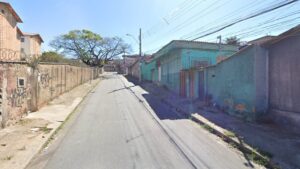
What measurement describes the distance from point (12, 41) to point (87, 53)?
33.6 metres

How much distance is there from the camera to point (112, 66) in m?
110

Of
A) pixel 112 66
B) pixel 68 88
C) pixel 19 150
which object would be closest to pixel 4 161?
pixel 19 150

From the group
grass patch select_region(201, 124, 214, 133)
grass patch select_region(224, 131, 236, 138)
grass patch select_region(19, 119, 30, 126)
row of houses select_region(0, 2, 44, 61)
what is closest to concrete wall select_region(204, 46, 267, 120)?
grass patch select_region(201, 124, 214, 133)

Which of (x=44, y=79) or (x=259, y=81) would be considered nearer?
(x=259, y=81)

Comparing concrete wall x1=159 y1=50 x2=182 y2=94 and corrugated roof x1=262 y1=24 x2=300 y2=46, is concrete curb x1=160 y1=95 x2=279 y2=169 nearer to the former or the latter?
corrugated roof x1=262 y1=24 x2=300 y2=46

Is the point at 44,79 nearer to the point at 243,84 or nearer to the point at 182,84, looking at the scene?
the point at 182,84

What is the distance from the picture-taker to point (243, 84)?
11336 millimetres

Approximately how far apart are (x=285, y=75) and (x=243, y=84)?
2136 millimetres

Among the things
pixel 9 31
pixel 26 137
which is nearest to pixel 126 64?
pixel 9 31

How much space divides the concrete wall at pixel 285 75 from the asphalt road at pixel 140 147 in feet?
10.3

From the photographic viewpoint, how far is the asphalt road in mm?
5770

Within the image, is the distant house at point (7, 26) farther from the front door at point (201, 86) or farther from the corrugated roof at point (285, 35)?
the corrugated roof at point (285, 35)

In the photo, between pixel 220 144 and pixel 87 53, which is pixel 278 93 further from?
pixel 87 53

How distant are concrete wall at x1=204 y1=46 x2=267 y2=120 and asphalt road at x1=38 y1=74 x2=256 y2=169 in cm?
254
